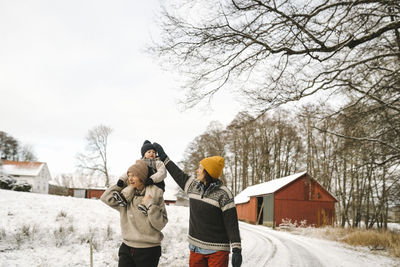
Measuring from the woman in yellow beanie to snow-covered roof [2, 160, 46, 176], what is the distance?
6210cm

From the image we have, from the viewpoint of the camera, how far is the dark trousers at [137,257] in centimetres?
308

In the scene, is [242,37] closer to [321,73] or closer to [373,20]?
[321,73]

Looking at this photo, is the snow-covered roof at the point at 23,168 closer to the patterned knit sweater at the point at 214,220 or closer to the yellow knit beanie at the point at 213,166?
the patterned knit sweater at the point at 214,220

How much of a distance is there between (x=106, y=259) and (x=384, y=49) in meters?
8.66

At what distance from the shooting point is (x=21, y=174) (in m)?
57.0

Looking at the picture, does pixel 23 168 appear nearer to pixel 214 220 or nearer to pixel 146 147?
pixel 146 147

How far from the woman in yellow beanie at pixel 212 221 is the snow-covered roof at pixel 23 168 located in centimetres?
6210

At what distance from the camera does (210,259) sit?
331cm

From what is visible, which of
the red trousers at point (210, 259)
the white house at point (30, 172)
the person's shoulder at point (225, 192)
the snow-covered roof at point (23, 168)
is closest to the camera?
the red trousers at point (210, 259)

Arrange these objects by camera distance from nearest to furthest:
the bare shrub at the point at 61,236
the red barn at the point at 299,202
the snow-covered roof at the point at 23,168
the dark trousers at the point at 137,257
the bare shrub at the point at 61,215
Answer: the dark trousers at the point at 137,257 → the bare shrub at the point at 61,236 → the bare shrub at the point at 61,215 → the red barn at the point at 299,202 → the snow-covered roof at the point at 23,168

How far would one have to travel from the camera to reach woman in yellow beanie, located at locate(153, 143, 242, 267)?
130 inches

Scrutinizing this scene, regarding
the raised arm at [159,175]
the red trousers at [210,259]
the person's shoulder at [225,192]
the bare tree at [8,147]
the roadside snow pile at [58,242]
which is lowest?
the roadside snow pile at [58,242]

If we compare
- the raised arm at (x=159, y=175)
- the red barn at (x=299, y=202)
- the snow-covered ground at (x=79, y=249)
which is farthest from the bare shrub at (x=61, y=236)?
the red barn at (x=299, y=202)

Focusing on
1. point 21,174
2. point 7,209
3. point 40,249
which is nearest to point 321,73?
point 40,249
